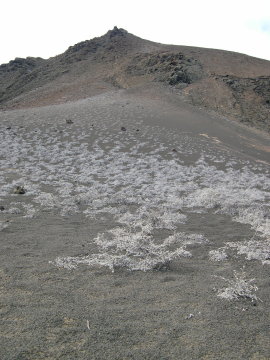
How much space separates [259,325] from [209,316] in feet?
2.24

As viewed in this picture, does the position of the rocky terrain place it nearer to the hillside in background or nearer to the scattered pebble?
the scattered pebble

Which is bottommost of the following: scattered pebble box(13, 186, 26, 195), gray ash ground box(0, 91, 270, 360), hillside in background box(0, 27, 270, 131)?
scattered pebble box(13, 186, 26, 195)

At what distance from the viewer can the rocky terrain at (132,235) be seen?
4.53m

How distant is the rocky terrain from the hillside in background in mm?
4058

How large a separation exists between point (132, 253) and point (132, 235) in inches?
37.8

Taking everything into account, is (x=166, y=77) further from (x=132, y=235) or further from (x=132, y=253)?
(x=132, y=253)

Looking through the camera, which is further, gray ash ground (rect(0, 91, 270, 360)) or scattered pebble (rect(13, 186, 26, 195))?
scattered pebble (rect(13, 186, 26, 195))

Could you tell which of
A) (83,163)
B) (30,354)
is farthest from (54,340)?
(83,163)

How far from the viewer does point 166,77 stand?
3122 cm

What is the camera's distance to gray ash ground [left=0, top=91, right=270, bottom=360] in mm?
4473

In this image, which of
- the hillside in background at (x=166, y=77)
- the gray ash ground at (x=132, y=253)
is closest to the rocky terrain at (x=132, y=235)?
the gray ash ground at (x=132, y=253)

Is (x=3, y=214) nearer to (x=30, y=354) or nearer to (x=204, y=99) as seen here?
(x=30, y=354)

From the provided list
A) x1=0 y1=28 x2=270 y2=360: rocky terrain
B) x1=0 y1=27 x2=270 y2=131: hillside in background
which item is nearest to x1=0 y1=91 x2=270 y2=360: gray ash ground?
x1=0 y1=28 x2=270 y2=360: rocky terrain

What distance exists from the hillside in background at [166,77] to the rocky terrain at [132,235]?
13.3 ft
